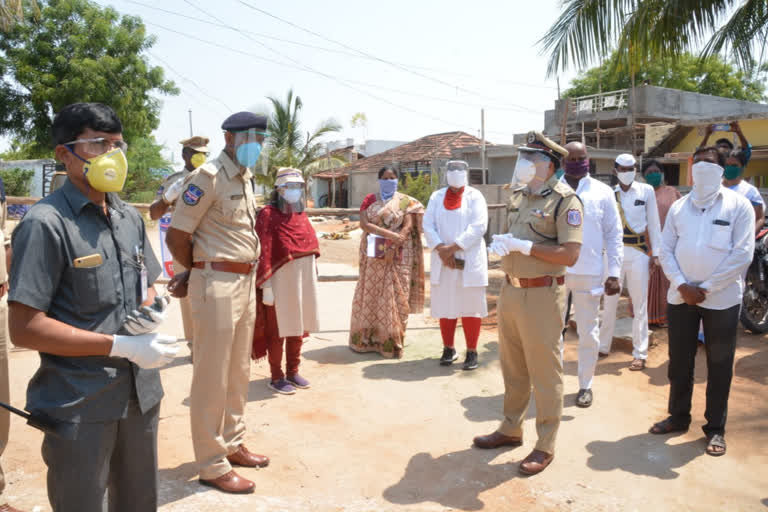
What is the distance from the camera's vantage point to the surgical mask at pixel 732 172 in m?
5.81

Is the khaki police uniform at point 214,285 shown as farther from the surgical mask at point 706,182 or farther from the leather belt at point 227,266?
the surgical mask at point 706,182

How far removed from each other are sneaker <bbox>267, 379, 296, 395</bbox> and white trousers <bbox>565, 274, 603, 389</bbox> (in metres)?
2.40

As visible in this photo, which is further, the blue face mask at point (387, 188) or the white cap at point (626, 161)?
the blue face mask at point (387, 188)

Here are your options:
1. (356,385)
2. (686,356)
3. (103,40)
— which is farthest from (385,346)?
(103,40)

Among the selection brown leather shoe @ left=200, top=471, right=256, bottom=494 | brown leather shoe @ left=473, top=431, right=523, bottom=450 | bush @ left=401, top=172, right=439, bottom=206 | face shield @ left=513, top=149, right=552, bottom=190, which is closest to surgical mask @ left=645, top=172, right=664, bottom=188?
face shield @ left=513, top=149, right=552, bottom=190

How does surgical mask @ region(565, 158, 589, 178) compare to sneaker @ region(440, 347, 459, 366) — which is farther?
sneaker @ region(440, 347, 459, 366)

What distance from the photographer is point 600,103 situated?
28609mm

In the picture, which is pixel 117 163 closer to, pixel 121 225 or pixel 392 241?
pixel 121 225

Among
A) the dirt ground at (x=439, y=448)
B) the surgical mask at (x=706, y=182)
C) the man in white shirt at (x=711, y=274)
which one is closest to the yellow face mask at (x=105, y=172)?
the dirt ground at (x=439, y=448)

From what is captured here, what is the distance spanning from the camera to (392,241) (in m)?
6.05

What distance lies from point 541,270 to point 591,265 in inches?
49.0

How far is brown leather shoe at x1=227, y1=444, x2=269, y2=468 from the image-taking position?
3.67 meters

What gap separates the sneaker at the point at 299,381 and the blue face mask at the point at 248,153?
2.41 m

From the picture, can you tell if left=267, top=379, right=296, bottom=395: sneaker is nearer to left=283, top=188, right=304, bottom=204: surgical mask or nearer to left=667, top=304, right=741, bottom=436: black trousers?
left=283, top=188, right=304, bottom=204: surgical mask
